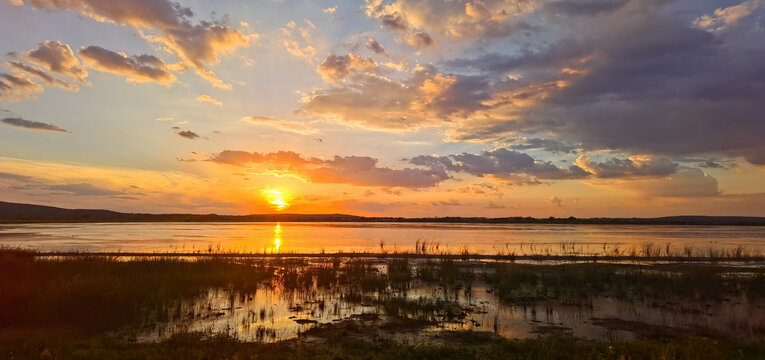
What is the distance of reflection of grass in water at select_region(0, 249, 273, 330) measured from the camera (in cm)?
1555

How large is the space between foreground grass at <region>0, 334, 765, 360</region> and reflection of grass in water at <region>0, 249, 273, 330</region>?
388 cm

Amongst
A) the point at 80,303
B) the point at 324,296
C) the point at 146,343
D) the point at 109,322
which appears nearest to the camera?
the point at 146,343

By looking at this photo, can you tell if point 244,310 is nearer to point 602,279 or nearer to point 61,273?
point 61,273

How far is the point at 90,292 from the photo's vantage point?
17672mm

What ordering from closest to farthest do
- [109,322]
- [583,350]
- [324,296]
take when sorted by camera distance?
[583,350], [109,322], [324,296]

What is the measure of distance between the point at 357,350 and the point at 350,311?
19.3 ft

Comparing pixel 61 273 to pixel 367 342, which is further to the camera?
pixel 61 273

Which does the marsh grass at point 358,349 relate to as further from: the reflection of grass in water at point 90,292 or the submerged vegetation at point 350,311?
the reflection of grass in water at point 90,292

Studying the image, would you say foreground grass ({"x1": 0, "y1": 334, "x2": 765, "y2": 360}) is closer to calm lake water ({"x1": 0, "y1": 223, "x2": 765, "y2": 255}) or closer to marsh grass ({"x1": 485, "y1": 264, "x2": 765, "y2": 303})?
marsh grass ({"x1": 485, "y1": 264, "x2": 765, "y2": 303})

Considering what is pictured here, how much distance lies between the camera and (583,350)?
36.9 feet

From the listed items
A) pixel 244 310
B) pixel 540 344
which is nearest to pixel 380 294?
pixel 244 310

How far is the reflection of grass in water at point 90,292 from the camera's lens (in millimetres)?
15552

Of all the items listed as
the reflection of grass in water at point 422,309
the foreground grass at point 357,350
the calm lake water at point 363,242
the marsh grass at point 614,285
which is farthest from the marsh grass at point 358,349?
the calm lake water at point 363,242

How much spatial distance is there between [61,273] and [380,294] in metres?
16.3
